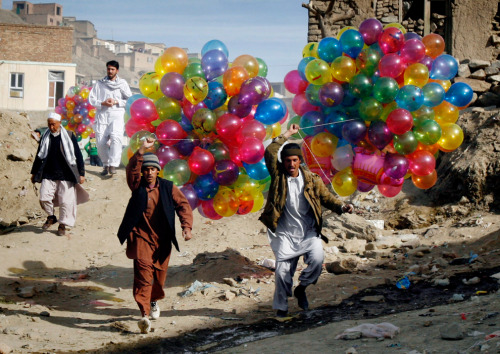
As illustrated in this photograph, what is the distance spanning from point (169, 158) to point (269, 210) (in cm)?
136

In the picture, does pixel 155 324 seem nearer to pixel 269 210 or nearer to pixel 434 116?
pixel 269 210

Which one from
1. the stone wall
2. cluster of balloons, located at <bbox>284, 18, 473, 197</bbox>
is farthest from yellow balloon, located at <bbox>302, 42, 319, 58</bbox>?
the stone wall

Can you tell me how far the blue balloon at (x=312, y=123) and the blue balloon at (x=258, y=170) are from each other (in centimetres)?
78

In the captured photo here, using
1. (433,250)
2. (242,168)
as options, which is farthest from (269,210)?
(433,250)

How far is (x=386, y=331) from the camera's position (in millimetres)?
4633

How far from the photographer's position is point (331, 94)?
6602 mm

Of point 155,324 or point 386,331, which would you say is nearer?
point 386,331

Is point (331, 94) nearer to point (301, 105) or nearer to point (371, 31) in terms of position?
point (301, 105)

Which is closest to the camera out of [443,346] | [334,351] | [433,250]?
[443,346]

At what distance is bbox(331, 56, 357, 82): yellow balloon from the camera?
6.63 m

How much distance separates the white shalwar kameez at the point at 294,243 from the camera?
5.89 m

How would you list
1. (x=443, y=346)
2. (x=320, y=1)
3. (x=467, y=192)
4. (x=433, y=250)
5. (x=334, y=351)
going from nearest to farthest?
(x=443, y=346)
(x=334, y=351)
(x=433, y=250)
(x=467, y=192)
(x=320, y=1)

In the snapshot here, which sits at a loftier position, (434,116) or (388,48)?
(388,48)

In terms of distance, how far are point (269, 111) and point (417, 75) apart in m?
1.68
